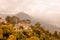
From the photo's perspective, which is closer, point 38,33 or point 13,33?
point 13,33

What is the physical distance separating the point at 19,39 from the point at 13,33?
4.57 ft

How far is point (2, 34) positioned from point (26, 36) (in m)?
3.45

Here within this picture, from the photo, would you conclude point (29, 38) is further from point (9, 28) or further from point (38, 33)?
point (38, 33)

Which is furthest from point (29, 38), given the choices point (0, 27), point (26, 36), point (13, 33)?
point (0, 27)

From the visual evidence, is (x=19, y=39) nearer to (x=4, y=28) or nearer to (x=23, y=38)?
(x=23, y=38)

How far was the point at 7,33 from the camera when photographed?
2748cm

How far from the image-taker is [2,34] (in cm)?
2692

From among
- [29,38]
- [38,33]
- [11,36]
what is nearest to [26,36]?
[29,38]

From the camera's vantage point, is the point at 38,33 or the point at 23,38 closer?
the point at 23,38

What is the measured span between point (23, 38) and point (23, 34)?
1.04m

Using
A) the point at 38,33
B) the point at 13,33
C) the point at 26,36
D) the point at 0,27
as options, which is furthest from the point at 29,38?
the point at 38,33

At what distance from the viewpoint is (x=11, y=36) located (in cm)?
2678

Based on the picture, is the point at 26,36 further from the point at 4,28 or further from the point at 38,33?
the point at 38,33

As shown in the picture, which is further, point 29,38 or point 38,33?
point 38,33
